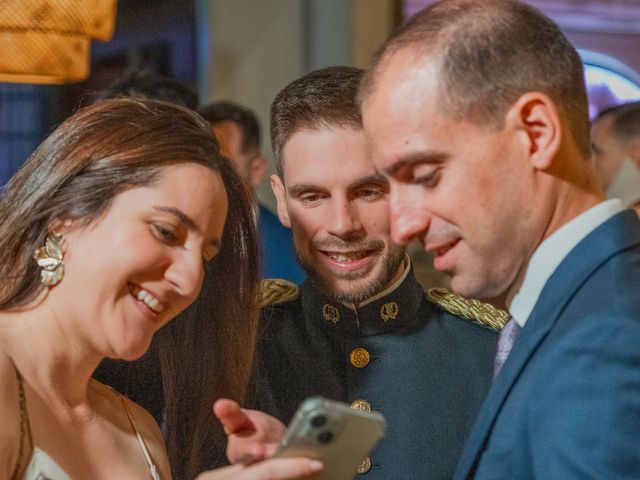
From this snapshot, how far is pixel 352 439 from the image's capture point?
1623 mm

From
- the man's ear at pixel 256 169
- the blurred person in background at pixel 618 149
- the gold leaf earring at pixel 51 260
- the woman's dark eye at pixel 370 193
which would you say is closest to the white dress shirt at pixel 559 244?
the woman's dark eye at pixel 370 193

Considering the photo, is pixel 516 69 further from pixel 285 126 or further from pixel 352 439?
pixel 285 126

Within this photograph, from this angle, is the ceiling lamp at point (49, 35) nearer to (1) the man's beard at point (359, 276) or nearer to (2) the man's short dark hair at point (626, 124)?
(1) the man's beard at point (359, 276)

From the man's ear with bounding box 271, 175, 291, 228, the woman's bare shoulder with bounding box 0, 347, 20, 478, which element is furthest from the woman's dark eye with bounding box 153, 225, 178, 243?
the man's ear with bounding box 271, 175, 291, 228

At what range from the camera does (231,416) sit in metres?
1.70

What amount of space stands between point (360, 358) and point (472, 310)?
0.81 feet

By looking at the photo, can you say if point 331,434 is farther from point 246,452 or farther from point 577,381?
point 577,381

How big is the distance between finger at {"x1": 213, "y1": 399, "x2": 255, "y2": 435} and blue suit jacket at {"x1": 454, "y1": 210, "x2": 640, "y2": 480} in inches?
13.0

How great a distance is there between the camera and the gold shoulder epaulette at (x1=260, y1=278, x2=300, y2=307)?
7.84ft

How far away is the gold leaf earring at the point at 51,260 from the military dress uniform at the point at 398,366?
22.2 inches

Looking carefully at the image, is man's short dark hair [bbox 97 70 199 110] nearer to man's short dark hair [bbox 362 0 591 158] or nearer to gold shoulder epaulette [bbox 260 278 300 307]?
gold shoulder epaulette [bbox 260 278 300 307]

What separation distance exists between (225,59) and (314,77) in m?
3.16

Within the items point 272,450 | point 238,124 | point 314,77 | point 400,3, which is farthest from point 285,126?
point 400,3

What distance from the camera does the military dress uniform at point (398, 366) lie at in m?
2.20
